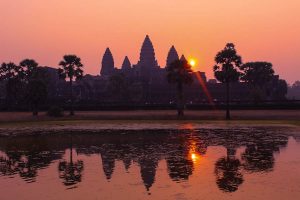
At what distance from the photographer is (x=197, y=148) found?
2761cm

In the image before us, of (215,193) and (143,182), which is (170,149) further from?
(215,193)

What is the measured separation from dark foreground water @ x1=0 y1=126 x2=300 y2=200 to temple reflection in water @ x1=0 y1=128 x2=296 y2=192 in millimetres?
44

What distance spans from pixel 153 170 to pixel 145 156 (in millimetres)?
4491

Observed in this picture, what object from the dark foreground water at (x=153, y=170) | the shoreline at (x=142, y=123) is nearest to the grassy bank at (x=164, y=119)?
the shoreline at (x=142, y=123)

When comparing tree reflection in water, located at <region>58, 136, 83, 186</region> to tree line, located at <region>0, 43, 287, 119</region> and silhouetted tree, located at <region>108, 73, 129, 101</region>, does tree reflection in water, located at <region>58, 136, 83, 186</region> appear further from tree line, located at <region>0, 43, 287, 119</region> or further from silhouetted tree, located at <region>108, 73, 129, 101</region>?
silhouetted tree, located at <region>108, 73, 129, 101</region>

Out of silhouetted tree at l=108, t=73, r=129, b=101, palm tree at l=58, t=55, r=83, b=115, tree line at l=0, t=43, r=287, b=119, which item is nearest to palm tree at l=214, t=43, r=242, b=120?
tree line at l=0, t=43, r=287, b=119

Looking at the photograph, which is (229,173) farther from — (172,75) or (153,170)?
(172,75)

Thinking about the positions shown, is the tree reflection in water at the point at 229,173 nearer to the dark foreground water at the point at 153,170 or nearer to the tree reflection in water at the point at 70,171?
the dark foreground water at the point at 153,170

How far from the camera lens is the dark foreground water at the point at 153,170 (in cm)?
1525

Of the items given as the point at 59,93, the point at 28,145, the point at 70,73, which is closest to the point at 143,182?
the point at 28,145

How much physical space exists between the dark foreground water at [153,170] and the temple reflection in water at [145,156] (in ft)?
0.14

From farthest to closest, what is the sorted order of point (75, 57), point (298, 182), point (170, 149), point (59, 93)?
point (59, 93)
point (75, 57)
point (170, 149)
point (298, 182)

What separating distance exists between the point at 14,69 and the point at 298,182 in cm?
9565

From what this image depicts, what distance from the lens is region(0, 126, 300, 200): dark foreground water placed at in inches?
600
